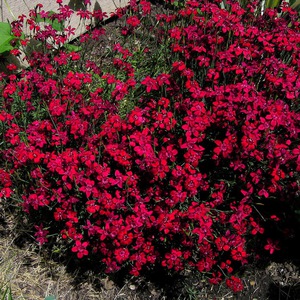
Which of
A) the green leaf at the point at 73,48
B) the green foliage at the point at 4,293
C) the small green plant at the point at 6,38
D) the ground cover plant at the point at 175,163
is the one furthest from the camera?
the green leaf at the point at 73,48

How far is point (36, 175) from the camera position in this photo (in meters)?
2.40

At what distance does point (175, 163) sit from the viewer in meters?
2.70

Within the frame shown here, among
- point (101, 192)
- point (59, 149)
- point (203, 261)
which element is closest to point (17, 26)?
point (59, 149)

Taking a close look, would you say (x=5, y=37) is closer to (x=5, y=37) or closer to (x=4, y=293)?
(x=5, y=37)

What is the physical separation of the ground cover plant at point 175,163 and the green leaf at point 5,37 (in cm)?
27

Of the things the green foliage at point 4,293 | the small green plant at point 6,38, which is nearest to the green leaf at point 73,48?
the small green plant at point 6,38

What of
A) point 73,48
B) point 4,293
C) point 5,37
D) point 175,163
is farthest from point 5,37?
point 4,293

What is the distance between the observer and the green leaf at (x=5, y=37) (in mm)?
3322

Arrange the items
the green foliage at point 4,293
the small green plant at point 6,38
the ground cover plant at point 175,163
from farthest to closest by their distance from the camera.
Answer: the small green plant at point 6,38 < the green foliage at point 4,293 < the ground cover plant at point 175,163

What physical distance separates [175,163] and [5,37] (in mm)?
1684

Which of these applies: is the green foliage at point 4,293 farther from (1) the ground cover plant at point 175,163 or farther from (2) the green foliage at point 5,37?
(2) the green foliage at point 5,37

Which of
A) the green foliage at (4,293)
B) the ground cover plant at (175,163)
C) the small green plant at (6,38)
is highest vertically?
the small green plant at (6,38)

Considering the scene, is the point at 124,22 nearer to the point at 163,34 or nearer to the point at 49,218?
the point at 163,34

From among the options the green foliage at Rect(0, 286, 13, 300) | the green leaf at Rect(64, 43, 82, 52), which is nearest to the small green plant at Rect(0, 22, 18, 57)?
the green leaf at Rect(64, 43, 82, 52)
